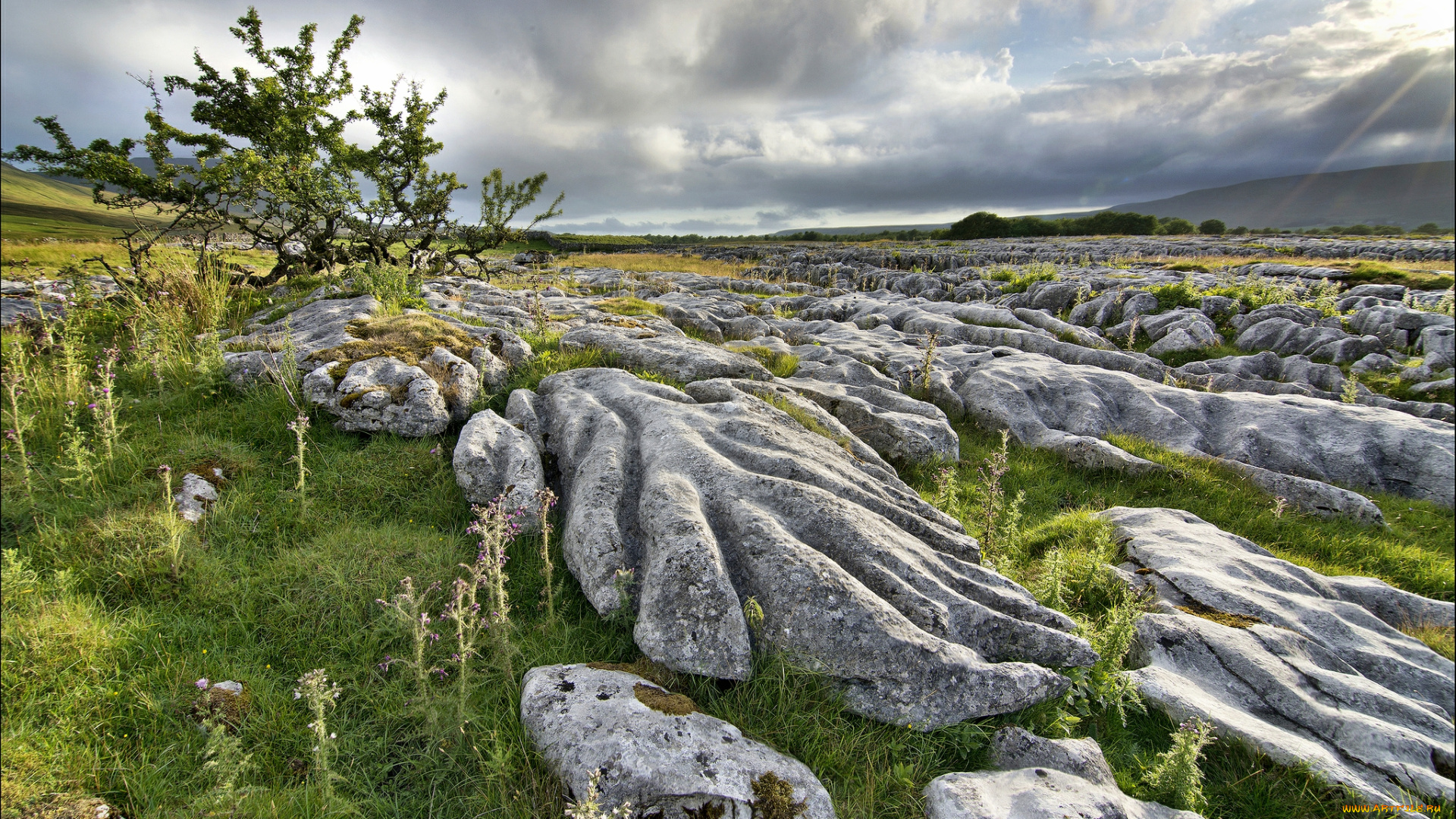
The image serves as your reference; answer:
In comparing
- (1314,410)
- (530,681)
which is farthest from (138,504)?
(1314,410)

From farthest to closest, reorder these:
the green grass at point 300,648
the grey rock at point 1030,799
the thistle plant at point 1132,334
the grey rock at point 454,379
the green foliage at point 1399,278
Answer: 1. the green foliage at point 1399,278
2. the thistle plant at point 1132,334
3. the grey rock at point 454,379
4. the green grass at point 300,648
5. the grey rock at point 1030,799

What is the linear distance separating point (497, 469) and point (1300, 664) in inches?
332

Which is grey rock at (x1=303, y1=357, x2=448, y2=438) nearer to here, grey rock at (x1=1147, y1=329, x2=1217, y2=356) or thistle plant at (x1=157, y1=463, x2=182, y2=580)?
thistle plant at (x1=157, y1=463, x2=182, y2=580)

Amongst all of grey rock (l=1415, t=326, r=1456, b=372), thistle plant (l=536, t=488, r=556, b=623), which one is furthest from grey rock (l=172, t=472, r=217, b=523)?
grey rock (l=1415, t=326, r=1456, b=372)

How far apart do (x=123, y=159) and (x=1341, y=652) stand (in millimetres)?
22576

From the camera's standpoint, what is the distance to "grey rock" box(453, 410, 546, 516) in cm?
584

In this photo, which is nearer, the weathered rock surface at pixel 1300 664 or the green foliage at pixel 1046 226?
the weathered rock surface at pixel 1300 664

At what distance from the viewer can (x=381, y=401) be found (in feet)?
23.6

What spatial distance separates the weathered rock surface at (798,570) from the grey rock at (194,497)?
3.61m

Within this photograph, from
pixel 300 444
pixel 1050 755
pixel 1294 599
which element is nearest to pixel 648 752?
pixel 1050 755

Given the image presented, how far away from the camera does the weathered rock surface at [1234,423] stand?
30.0 ft

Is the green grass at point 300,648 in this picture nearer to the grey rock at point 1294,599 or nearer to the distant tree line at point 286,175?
the grey rock at point 1294,599

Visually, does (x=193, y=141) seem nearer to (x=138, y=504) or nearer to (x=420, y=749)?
(x=138, y=504)

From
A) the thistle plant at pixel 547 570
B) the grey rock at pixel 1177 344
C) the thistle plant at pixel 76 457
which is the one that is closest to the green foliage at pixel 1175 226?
the grey rock at pixel 1177 344
